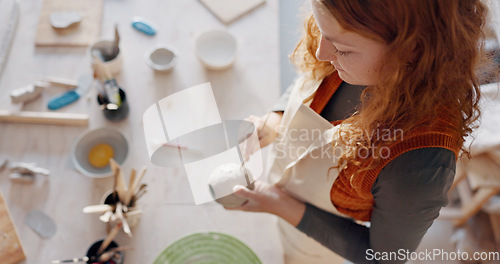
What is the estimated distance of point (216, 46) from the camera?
116 centimetres

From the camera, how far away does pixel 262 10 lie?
48.5 inches

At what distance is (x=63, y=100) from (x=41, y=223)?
13.1 inches

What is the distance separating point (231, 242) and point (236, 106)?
0.39 meters

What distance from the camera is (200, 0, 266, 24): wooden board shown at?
1202 millimetres

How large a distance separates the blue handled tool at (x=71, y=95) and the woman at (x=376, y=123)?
1.83 feet

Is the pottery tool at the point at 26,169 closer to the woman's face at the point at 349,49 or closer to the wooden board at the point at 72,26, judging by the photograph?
the wooden board at the point at 72,26

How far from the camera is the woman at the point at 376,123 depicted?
1.73 ft

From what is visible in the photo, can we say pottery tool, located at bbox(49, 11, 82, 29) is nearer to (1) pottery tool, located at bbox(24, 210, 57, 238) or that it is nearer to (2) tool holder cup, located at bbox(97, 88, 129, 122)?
(2) tool holder cup, located at bbox(97, 88, 129, 122)

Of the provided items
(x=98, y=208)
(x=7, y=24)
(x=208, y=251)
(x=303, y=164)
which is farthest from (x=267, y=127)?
(x=7, y=24)

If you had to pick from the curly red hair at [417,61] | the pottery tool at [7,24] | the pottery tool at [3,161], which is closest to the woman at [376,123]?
the curly red hair at [417,61]

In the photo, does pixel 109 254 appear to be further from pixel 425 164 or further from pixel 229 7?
pixel 229 7

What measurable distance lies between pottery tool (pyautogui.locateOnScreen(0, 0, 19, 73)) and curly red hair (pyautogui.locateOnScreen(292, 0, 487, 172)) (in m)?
0.98

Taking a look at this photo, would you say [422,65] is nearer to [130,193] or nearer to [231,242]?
[231,242]

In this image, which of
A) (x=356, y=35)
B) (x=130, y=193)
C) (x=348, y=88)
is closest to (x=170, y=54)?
(x=130, y=193)
